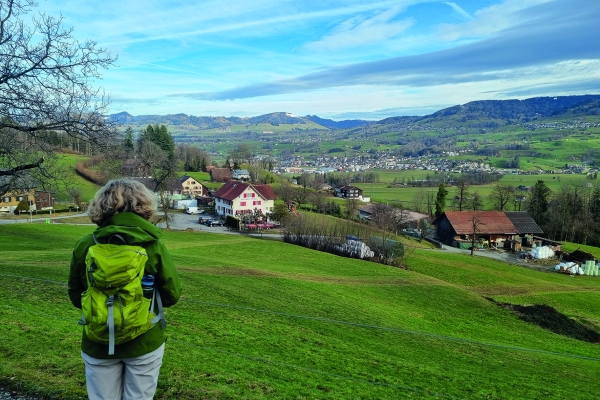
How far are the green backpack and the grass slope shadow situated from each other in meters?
21.5

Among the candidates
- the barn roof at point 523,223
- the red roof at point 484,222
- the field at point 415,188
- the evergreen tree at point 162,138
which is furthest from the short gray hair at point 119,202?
the field at point 415,188

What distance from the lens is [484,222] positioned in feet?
209

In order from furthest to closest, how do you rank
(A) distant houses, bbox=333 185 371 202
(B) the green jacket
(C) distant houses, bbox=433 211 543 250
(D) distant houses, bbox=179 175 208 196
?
(A) distant houses, bbox=333 185 371 202 → (D) distant houses, bbox=179 175 208 196 → (C) distant houses, bbox=433 211 543 250 → (B) the green jacket

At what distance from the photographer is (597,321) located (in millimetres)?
22969

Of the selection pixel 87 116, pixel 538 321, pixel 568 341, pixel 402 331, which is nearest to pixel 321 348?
pixel 402 331

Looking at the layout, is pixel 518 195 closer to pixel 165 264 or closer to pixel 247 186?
pixel 247 186

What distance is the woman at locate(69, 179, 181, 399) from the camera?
3.57 m

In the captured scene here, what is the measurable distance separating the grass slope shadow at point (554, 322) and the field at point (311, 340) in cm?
68

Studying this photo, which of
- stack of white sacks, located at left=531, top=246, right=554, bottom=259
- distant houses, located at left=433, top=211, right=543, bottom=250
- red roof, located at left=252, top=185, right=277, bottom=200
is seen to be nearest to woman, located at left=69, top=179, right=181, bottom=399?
stack of white sacks, located at left=531, top=246, right=554, bottom=259

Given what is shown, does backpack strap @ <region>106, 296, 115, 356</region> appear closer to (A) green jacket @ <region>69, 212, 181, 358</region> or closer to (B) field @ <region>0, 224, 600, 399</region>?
(A) green jacket @ <region>69, 212, 181, 358</region>

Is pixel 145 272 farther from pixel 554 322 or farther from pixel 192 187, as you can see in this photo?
pixel 192 187

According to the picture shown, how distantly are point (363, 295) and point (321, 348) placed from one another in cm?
1078

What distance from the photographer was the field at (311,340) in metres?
7.07

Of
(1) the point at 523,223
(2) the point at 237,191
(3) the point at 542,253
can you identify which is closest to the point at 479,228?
(1) the point at 523,223
